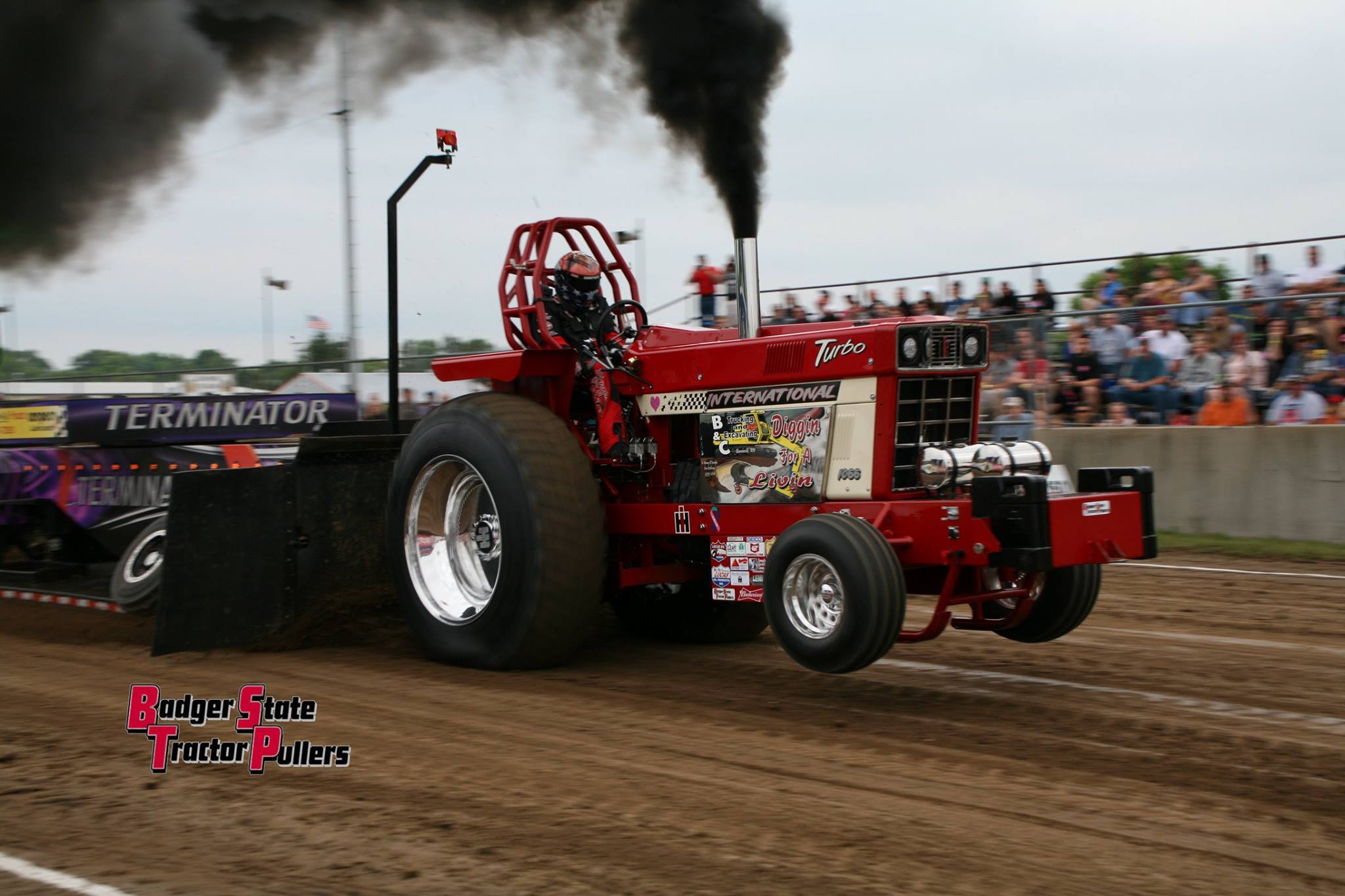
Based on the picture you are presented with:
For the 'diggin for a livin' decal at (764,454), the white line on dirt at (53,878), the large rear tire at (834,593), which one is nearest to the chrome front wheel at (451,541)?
the 'diggin for a livin' decal at (764,454)

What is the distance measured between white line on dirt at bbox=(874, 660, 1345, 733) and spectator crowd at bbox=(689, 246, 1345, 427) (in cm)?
460

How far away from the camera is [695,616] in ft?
23.8

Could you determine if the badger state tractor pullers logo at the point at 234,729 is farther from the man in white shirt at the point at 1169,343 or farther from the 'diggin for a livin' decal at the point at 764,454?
the man in white shirt at the point at 1169,343

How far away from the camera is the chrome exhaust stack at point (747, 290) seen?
638 centimetres

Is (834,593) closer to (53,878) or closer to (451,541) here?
(451,541)

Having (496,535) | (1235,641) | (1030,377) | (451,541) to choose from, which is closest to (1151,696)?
(1235,641)

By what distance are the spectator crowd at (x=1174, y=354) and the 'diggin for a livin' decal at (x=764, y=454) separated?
187 inches

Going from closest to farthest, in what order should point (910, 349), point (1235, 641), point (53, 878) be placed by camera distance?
1. point (53, 878)
2. point (910, 349)
3. point (1235, 641)

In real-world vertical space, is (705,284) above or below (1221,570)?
above

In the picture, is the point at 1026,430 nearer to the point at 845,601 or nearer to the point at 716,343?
the point at 716,343

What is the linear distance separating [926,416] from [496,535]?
7.19ft

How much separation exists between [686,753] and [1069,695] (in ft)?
6.22

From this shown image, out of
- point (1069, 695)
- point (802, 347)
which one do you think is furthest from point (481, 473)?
point (1069, 695)

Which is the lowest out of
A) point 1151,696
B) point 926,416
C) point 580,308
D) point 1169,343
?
point 1151,696
